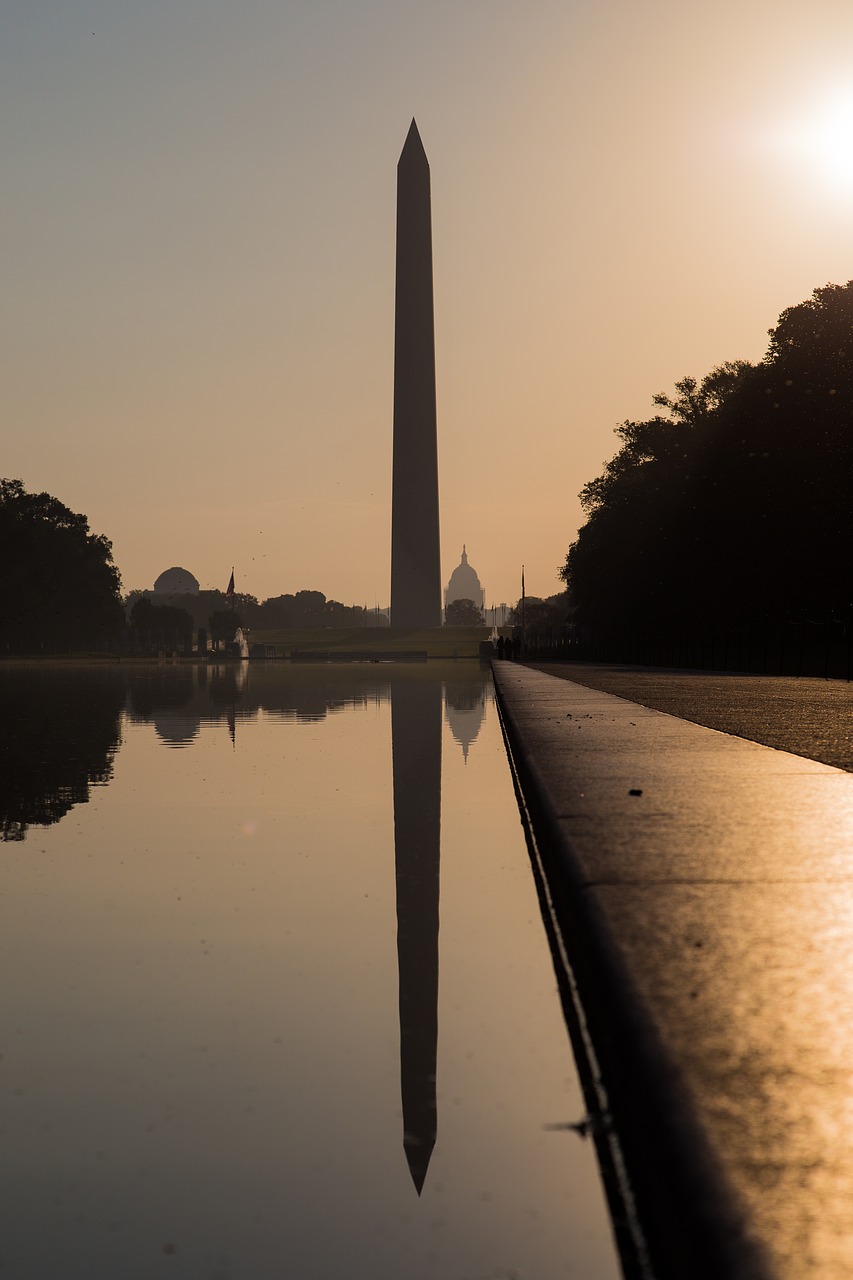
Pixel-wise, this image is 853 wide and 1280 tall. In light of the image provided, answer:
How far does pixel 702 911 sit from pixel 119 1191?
227cm

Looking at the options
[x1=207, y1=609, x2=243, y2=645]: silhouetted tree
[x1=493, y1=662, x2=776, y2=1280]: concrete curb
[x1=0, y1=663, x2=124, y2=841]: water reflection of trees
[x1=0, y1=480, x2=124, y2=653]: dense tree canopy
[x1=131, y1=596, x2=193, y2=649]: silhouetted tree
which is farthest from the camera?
[x1=207, y1=609, x2=243, y2=645]: silhouetted tree

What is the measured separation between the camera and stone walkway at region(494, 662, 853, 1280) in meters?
2.38

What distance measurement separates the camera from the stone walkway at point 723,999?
238 centimetres

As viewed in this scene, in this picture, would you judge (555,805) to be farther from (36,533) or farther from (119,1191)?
(36,533)

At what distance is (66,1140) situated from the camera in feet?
12.1

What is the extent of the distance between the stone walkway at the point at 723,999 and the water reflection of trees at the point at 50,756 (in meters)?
4.00

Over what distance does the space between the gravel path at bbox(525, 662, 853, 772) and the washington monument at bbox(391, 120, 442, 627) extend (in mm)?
60889

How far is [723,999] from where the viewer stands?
3660 millimetres

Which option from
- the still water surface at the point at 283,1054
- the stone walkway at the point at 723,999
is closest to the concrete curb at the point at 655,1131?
the stone walkway at the point at 723,999

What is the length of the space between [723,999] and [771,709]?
15085mm

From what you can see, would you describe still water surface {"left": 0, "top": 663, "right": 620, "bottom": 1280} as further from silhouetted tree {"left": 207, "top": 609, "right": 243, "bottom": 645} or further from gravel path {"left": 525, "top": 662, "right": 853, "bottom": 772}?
silhouetted tree {"left": 207, "top": 609, "right": 243, "bottom": 645}

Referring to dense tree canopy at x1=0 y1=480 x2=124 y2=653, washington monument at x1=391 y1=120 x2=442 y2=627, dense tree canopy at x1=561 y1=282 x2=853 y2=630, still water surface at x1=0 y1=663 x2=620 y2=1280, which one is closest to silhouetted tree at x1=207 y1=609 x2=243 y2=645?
dense tree canopy at x1=0 y1=480 x2=124 y2=653

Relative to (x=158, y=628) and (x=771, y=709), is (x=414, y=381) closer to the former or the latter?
(x=158, y=628)

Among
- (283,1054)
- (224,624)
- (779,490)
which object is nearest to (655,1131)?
(283,1054)
